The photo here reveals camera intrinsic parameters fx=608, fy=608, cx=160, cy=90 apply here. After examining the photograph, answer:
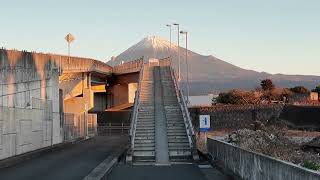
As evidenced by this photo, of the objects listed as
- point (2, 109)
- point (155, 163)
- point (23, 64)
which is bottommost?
point (155, 163)

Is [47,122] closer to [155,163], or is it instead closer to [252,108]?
[155,163]

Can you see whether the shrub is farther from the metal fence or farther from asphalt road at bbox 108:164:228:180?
the metal fence

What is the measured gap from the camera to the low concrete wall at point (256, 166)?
12.8 m

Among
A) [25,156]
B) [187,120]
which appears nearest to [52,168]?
[25,156]

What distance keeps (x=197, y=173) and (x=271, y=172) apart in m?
10.7

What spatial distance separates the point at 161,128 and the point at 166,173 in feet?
43.7

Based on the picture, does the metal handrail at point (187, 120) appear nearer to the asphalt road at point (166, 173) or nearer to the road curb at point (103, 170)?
the asphalt road at point (166, 173)

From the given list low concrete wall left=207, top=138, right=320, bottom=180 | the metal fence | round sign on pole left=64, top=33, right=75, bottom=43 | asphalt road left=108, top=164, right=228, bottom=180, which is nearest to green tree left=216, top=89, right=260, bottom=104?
the metal fence

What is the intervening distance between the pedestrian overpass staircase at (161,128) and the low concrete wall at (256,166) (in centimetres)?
528

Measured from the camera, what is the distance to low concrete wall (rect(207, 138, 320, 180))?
12.8 metres

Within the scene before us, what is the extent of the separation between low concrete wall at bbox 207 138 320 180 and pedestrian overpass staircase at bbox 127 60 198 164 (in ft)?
17.3

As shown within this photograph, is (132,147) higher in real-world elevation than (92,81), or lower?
lower

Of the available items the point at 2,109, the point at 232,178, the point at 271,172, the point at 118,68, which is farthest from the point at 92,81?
the point at 271,172

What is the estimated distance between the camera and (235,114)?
75.4 m
